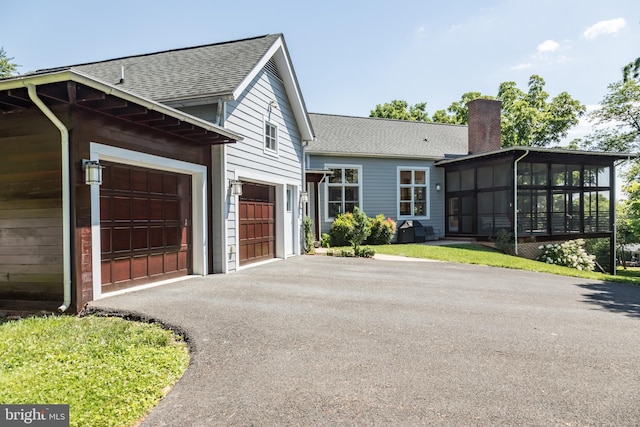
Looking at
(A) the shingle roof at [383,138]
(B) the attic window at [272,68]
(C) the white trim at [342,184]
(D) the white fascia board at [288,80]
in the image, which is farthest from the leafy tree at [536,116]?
(B) the attic window at [272,68]

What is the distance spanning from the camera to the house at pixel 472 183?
15.3 metres

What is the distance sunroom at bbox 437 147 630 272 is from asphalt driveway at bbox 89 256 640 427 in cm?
802

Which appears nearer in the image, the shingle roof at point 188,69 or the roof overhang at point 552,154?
the shingle roof at point 188,69

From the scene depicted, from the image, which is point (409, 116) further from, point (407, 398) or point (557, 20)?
point (407, 398)

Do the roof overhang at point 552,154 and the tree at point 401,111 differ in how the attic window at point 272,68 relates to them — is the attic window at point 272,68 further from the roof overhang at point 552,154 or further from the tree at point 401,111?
the tree at point 401,111

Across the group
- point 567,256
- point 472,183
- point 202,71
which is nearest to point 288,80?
point 202,71

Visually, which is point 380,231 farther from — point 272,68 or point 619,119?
point 619,119

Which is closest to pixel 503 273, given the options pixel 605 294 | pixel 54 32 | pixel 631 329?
pixel 605 294

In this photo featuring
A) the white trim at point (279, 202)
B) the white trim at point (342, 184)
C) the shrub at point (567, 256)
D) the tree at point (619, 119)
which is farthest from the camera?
the tree at point (619, 119)

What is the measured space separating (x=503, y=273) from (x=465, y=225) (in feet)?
25.3

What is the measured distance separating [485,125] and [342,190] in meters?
7.94

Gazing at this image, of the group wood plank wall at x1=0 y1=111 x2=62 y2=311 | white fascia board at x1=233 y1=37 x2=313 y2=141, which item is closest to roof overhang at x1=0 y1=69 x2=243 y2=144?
wood plank wall at x1=0 y1=111 x2=62 y2=311

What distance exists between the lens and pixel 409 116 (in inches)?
1543

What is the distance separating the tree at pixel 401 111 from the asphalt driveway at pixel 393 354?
3305 cm
